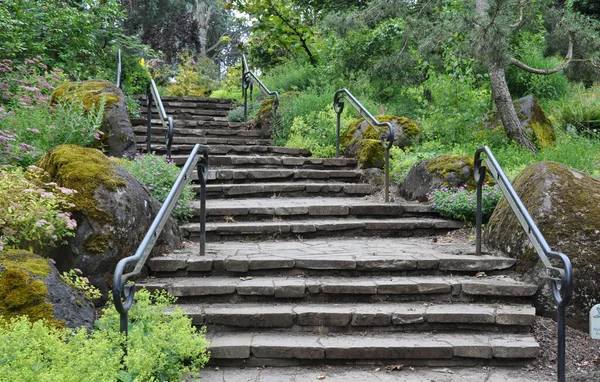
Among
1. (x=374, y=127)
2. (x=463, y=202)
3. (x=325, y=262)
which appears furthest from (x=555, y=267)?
(x=374, y=127)

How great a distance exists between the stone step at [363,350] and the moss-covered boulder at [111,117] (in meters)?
4.01

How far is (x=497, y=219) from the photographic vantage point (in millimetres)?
4605

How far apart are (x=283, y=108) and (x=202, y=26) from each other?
679 inches

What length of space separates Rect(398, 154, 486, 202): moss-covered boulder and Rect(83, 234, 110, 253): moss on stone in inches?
150

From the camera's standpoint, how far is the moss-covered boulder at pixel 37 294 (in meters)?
2.80

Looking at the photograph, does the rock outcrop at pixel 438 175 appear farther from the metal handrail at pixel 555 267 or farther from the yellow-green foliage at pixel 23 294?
the yellow-green foliage at pixel 23 294

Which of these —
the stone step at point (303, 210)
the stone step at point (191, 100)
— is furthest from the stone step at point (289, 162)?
the stone step at point (191, 100)

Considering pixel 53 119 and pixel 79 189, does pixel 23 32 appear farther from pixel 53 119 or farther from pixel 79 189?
pixel 79 189

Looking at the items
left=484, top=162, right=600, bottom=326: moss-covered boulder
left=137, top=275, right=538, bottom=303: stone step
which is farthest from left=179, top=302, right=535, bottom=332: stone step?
left=484, top=162, right=600, bottom=326: moss-covered boulder

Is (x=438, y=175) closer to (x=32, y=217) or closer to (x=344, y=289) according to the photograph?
(x=344, y=289)

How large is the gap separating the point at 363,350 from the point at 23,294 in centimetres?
212

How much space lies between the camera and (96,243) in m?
3.61

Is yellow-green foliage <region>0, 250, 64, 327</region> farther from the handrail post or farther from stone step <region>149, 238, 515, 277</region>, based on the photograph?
the handrail post

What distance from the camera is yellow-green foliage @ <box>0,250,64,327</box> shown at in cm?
279
